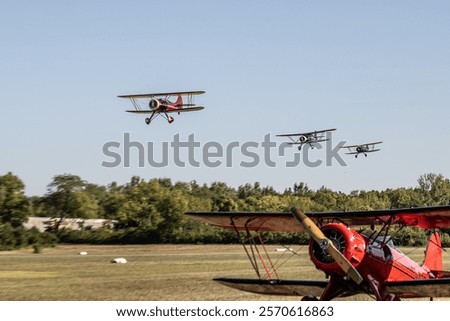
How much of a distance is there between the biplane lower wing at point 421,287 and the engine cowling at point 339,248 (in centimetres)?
82

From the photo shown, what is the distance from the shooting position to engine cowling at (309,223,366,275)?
11984 mm

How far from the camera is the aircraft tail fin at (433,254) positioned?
14.5m

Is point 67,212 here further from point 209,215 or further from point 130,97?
point 209,215

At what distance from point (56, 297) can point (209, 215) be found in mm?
5661

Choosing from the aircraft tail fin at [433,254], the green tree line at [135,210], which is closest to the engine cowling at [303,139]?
the green tree line at [135,210]

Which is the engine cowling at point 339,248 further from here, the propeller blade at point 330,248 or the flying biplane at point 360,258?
the propeller blade at point 330,248

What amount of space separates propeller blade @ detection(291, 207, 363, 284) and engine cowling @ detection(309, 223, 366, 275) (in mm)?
140

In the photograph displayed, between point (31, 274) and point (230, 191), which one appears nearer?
point (31, 274)

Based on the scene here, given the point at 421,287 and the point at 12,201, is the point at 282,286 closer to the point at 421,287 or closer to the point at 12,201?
the point at 421,287

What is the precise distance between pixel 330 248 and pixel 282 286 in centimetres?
211

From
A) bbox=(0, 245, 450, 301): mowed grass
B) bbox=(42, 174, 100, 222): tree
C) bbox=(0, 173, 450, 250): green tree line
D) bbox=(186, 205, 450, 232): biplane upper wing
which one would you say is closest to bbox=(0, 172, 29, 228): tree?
bbox=(0, 173, 450, 250): green tree line

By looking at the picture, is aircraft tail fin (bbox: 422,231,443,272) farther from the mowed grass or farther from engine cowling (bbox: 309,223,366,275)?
engine cowling (bbox: 309,223,366,275)

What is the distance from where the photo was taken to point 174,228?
5306 cm
